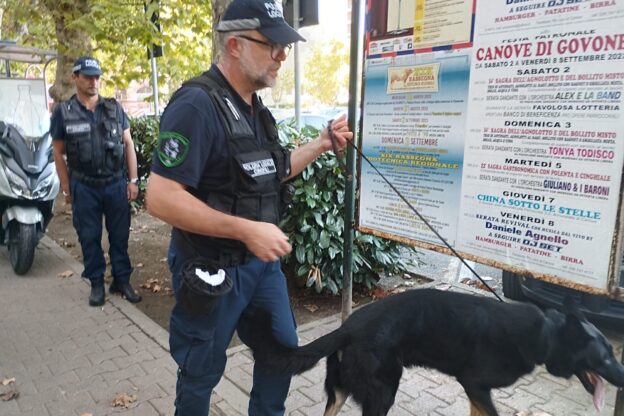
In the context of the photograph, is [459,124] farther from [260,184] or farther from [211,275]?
[211,275]

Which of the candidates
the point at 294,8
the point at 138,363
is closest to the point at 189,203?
the point at 138,363

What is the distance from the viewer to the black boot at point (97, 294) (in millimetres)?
4609

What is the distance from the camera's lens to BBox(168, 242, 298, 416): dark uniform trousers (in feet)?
6.84

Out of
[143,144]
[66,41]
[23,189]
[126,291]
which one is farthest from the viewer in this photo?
[143,144]

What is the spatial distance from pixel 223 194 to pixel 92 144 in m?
2.85

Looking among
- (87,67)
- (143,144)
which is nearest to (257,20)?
(87,67)

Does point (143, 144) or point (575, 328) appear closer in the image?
point (575, 328)

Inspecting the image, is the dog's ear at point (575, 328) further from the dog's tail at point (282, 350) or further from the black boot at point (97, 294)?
the black boot at point (97, 294)

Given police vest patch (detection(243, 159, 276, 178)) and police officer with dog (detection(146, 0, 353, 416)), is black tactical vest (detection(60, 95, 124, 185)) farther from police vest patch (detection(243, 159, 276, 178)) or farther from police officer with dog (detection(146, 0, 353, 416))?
police vest patch (detection(243, 159, 276, 178))

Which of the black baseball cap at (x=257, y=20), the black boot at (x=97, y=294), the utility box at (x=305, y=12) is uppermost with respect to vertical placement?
the utility box at (x=305, y=12)

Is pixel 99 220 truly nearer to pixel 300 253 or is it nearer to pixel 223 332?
pixel 300 253

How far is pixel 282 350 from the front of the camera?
7.28ft

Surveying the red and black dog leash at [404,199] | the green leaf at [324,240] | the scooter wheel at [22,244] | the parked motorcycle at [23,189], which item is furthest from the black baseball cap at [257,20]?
the scooter wheel at [22,244]

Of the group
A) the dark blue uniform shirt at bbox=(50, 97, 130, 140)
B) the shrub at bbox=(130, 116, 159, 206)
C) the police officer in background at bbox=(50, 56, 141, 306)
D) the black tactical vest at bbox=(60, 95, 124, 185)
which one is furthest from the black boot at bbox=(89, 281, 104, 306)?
the shrub at bbox=(130, 116, 159, 206)
